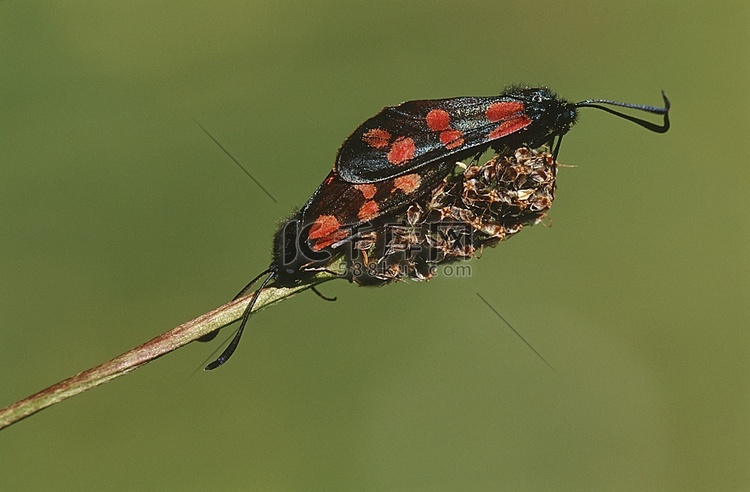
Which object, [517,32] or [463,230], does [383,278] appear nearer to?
[463,230]

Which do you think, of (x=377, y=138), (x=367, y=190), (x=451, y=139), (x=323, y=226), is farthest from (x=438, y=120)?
(x=323, y=226)

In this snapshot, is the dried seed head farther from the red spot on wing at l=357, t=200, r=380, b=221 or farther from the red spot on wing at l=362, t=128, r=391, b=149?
the red spot on wing at l=362, t=128, r=391, b=149

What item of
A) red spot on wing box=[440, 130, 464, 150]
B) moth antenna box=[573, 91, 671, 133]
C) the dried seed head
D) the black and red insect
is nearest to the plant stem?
the black and red insect

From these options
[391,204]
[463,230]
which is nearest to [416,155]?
[391,204]

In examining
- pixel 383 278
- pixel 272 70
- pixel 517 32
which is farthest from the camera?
pixel 517 32

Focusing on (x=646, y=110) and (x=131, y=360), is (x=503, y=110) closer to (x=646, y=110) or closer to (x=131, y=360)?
(x=646, y=110)
